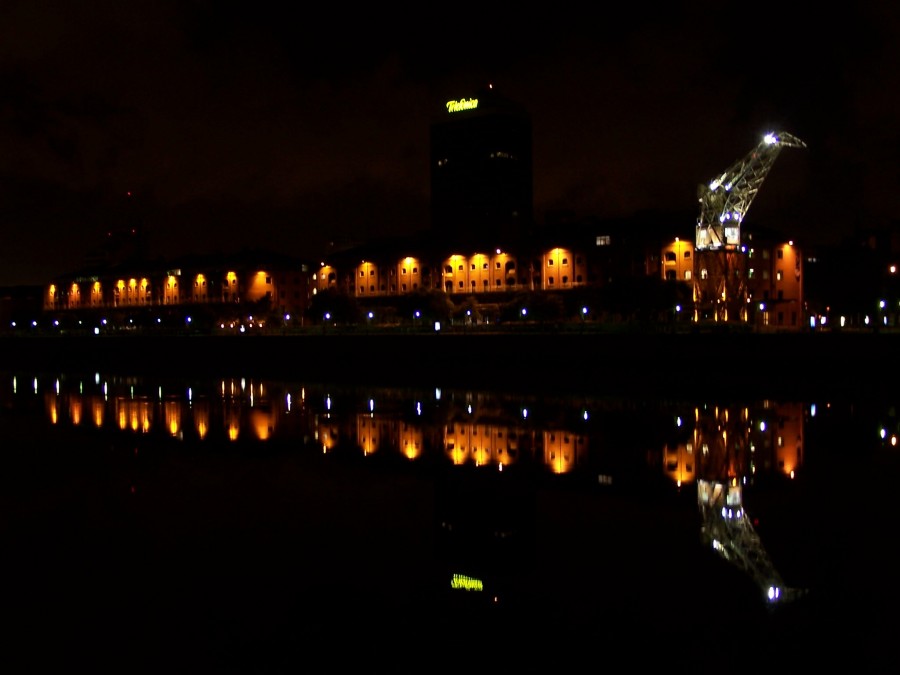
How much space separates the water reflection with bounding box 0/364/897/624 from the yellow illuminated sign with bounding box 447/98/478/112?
3588 inches

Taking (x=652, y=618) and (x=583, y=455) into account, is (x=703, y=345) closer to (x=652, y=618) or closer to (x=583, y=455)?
(x=583, y=455)

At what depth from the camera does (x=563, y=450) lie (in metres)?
15.0

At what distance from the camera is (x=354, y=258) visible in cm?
7094

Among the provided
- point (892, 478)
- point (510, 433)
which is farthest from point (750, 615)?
point (510, 433)

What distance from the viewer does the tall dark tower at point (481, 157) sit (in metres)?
114

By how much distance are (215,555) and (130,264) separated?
286ft

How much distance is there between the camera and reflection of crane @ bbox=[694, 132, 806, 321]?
3862cm

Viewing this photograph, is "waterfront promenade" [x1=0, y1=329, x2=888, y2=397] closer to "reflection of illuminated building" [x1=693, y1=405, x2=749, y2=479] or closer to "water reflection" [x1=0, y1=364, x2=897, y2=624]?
"water reflection" [x1=0, y1=364, x2=897, y2=624]

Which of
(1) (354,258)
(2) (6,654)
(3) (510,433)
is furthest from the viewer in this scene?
(1) (354,258)

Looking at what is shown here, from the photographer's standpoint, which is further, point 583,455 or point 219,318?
point 219,318

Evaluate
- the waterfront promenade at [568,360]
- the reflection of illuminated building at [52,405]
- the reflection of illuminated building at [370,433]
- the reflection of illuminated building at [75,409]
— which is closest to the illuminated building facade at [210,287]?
the waterfront promenade at [568,360]

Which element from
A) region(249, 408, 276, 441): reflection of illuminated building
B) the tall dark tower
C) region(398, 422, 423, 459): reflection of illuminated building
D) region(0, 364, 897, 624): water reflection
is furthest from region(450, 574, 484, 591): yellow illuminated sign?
the tall dark tower

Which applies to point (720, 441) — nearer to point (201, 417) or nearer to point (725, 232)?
point (201, 417)

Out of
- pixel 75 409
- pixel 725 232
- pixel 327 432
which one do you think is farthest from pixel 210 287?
pixel 327 432
